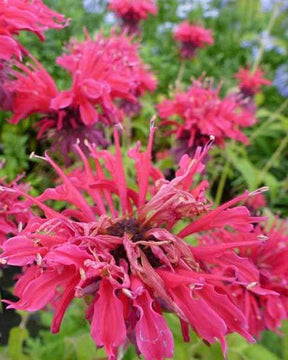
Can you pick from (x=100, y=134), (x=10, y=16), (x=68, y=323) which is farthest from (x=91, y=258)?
(x=68, y=323)

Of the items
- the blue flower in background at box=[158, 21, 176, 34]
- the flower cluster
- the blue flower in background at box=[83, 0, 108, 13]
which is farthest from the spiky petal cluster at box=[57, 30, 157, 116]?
the blue flower in background at box=[158, 21, 176, 34]

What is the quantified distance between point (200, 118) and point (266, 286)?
443 mm

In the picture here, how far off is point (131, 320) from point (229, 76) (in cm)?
217

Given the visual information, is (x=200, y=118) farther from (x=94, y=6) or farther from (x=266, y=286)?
(x=94, y=6)

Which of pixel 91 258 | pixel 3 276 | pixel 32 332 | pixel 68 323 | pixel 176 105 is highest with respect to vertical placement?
pixel 91 258

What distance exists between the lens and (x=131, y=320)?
586mm

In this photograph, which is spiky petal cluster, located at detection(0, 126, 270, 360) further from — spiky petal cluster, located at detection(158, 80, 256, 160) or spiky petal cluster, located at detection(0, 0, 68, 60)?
spiky petal cluster, located at detection(158, 80, 256, 160)

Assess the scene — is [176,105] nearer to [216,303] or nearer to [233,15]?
[216,303]

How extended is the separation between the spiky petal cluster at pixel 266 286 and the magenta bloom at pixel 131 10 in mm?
990

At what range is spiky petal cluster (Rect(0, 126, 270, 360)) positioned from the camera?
0.54 meters

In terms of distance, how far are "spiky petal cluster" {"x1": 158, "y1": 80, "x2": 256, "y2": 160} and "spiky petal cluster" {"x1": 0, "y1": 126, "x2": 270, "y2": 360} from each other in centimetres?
49

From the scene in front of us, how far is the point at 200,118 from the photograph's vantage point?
1187 mm

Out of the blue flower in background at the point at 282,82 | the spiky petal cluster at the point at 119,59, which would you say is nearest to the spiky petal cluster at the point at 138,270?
the spiky petal cluster at the point at 119,59

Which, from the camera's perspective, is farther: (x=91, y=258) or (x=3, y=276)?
(x=3, y=276)
